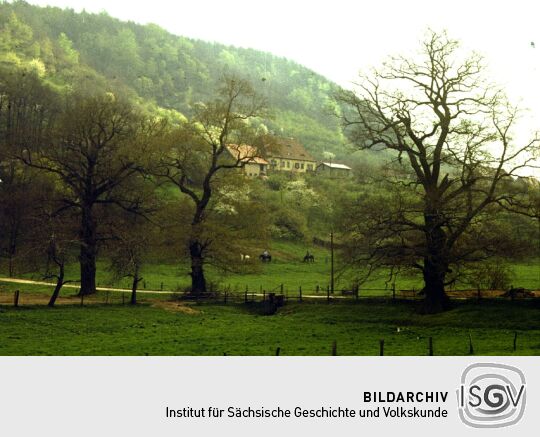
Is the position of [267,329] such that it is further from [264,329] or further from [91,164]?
[91,164]

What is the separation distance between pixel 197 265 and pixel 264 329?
15.0 metres

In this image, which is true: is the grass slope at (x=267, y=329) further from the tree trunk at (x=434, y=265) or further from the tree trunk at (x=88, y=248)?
the tree trunk at (x=88, y=248)

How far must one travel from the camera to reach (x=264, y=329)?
38.8 metres

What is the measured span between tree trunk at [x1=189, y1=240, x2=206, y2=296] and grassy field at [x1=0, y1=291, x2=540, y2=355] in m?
4.13

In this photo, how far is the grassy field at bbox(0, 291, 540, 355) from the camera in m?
31.0

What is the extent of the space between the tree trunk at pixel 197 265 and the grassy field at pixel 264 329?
4.13 metres

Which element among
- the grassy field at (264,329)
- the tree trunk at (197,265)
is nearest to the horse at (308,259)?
the tree trunk at (197,265)

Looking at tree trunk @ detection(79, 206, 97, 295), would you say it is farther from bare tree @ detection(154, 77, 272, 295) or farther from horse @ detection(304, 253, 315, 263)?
horse @ detection(304, 253, 315, 263)

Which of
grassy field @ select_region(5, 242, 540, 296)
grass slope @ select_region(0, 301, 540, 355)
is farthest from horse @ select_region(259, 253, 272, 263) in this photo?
Result: grass slope @ select_region(0, 301, 540, 355)

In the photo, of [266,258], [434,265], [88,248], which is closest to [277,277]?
[266,258]

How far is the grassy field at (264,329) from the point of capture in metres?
31.0

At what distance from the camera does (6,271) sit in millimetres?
62375
